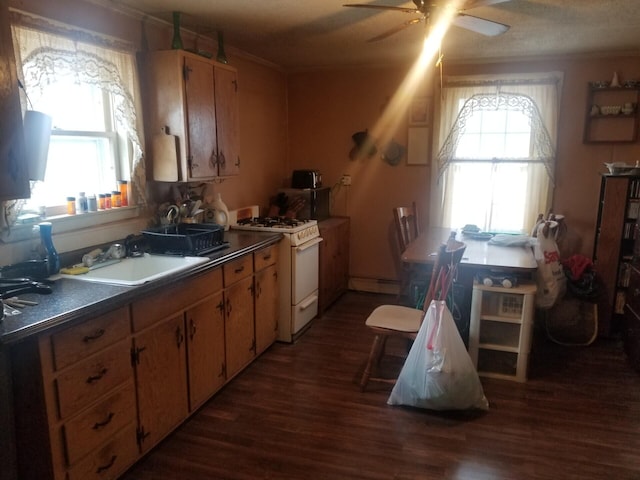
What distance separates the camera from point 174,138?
286cm

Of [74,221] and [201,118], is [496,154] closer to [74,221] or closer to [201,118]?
[201,118]

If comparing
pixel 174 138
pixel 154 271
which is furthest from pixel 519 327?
pixel 174 138

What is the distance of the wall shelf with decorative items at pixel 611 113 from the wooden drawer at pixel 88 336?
3981 mm

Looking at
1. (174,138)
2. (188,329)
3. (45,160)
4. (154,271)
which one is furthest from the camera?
(174,138)

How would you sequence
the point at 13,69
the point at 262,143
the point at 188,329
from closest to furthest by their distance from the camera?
the point at 13,69 → the point at 188,329 → the point at 262,143

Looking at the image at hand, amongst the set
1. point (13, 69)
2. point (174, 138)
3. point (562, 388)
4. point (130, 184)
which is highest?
point (13, 69)

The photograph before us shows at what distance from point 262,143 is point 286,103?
28.8 inches

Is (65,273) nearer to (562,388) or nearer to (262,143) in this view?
(262,143)

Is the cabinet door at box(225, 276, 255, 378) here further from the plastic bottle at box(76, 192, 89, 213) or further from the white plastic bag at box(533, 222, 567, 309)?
the white plastic bag at box(533, 222, 567, 309)

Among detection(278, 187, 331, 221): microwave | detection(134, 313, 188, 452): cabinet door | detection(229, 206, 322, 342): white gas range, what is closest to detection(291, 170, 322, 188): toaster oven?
detection(278, 187, 331, 221): microwave

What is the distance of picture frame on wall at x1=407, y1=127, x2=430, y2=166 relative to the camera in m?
4.53

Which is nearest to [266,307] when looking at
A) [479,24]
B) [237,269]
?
[237,269]

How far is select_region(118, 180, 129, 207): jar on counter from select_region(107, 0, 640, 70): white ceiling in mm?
1008

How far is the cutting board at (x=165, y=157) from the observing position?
287cm
